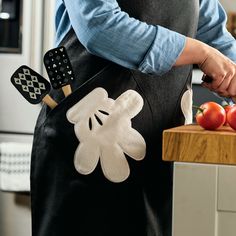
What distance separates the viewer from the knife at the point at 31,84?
1.24 metres

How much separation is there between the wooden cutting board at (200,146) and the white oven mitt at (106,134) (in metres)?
0.21

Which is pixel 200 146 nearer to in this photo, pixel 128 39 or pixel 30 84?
pixel 128 39

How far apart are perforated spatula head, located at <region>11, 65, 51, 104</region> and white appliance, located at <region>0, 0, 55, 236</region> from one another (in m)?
0.98

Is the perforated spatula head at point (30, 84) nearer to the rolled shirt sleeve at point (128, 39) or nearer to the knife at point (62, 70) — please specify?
the knife at point (62, 70)

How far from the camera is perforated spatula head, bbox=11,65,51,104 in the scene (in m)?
1.24

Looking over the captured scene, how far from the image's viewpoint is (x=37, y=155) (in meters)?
1.23

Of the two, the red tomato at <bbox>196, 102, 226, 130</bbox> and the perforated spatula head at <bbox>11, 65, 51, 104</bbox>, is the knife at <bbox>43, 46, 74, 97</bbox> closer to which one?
the perforated spatula head at <bbox>11, 65, 51, 104</bbox>

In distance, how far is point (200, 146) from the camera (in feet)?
3.12

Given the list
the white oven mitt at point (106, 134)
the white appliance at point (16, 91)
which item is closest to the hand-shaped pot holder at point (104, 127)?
the white oven mitt at point (106, 134)

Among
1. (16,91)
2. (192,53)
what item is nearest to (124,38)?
(192,53)

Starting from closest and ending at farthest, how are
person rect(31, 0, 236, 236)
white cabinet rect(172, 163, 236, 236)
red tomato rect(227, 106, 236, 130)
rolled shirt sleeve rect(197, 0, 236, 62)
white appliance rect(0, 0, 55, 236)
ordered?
white cabinet rect(172, 163, 236, 236) < red tomato rect(227, 106, 236, 130) < person rect(31, 0, 236, 236) < rolled shirt sleeve rect(197, 0, 236, 62) < white appliance rect(0, 0, 55, 236)

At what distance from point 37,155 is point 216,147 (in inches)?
16.3

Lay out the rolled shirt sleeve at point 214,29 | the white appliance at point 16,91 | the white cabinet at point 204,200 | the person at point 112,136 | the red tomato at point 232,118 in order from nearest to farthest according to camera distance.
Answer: the white cabinet at point 204,200 → the red tomato at point 232,118 → the person at point 112,136 → the rolled shirt sleeve at point 214,29 → the white appliance at point 16,91

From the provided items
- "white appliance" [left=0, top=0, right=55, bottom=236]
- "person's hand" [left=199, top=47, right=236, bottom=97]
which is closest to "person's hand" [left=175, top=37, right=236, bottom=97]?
"person's hand" [left=199, top=47, right=236, bottom=97]
